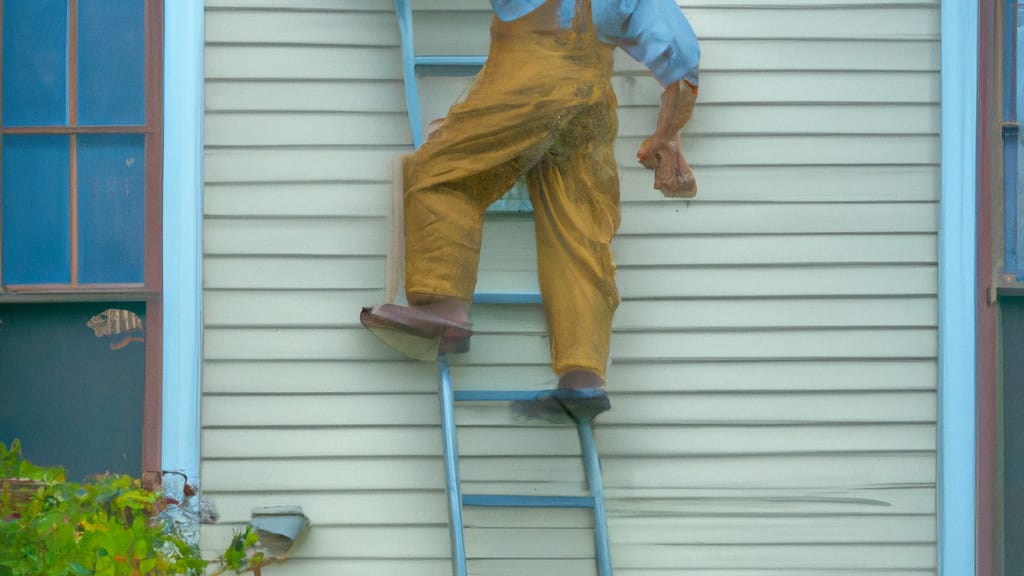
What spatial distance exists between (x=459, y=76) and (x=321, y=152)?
17.2 inches

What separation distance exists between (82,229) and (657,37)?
1.67 metres

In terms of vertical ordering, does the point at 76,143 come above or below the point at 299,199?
above

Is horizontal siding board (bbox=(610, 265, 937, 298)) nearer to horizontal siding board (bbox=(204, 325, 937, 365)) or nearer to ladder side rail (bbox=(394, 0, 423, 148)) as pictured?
horizontal siding board (bbox=(204, 325, 937, 365))

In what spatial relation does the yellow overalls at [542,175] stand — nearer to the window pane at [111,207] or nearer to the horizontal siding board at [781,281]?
the horizontal siding board at [781,281]

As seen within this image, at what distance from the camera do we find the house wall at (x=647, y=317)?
3.44m

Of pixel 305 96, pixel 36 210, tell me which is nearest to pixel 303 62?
pixel 305 96

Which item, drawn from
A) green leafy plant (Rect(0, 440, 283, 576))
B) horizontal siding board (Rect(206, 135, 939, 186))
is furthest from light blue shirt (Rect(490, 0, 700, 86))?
green leafy plant (Rect(0, 440, 283, 576))

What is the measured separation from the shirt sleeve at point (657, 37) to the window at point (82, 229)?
1.27 meters

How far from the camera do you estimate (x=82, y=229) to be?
349 centimetres

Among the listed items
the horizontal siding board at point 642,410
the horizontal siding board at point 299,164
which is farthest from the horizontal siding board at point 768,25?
the horizontal siding board at point 642,410

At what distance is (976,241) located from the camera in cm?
352

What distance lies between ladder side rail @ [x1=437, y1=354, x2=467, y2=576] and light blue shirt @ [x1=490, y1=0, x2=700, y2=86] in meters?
0.96

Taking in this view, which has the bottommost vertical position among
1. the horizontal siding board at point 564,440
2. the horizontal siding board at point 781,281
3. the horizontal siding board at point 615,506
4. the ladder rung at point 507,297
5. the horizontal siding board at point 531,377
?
the horizontal siding board at point 615,506

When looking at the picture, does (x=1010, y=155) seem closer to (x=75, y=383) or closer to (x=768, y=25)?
(x=768, y=25)
